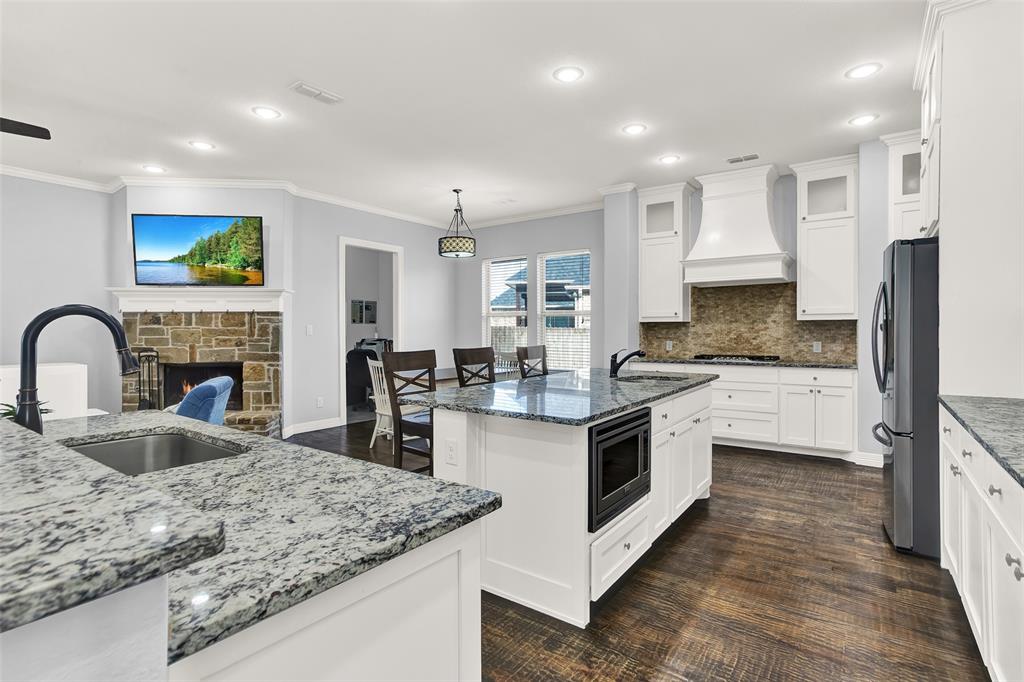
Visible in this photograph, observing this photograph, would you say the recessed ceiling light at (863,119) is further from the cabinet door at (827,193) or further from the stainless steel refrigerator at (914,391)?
the stainless steel refrigerator at (914,391)

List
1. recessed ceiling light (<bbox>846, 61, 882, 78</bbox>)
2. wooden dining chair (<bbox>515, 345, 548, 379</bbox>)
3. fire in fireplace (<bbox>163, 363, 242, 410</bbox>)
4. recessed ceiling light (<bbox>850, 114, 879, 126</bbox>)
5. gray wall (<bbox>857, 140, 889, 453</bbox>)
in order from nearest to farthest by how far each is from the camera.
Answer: recessed ceiling light (<bbox>846, 61, 882, 78</bbox>), recessed ceiling light (<bbox>850, 114, 879, 126</bbox>), wooden dining chair (<bbox>515, 345, 548, 379</bbox>), gray wall (<bbox>857, 140, 889, 453</bbox>), fire in fireplace (<bbox>163, 363, 242, 410</bbox>)

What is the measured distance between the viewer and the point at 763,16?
2543 millimetres

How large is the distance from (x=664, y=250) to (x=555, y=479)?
398 centimetres

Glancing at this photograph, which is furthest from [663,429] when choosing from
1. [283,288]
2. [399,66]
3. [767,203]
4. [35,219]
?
[35,219]

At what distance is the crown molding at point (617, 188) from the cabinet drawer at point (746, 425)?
246cm

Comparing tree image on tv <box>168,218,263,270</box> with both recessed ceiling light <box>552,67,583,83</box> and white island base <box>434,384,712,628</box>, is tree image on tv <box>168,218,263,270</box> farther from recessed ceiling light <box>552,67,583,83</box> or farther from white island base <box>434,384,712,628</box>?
white island base <box>434,384,712,628</box>

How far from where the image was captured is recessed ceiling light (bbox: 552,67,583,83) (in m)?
3.04

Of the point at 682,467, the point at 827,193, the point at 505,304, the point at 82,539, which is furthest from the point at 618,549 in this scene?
the point at 505,304

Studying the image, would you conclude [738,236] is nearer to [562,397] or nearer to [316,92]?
[562,397]

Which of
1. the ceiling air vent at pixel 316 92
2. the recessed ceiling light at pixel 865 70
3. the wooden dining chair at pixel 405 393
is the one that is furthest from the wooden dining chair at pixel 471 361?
the recessed ceiling light at pixel 865 70

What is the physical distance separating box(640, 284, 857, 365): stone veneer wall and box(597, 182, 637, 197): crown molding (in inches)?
51.5

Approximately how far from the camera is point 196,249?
201 inches

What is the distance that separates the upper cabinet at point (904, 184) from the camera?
403 cm

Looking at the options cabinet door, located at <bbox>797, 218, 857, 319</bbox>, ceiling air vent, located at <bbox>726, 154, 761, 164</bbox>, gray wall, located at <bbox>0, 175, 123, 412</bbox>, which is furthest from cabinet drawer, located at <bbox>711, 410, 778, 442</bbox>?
gray wall, located at <bbox>0, 175, 123, 412</bbox>
